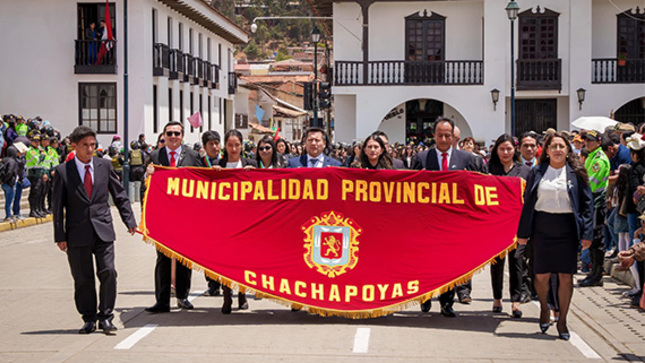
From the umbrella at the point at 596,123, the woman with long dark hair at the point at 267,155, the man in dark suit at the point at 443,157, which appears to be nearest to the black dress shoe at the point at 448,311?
the man in dark suit at the point at 443,157

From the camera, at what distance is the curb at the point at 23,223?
2075 centimetres

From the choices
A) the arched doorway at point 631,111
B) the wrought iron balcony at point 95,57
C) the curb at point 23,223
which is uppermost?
the wrought iron balcony at point 95,57

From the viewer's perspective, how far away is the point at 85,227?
8.95m

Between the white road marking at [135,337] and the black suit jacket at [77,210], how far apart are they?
98cm

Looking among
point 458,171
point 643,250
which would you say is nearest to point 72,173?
point 458,171

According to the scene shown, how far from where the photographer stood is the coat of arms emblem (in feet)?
31.6

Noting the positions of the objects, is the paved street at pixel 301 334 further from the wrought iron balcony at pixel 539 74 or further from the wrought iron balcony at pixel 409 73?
the wrought iron balcony at pixel 409 73

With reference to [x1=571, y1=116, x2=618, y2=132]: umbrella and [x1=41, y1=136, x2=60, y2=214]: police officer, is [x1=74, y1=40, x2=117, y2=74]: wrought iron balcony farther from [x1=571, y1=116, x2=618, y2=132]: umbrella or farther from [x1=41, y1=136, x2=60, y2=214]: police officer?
[x1=571, y1=116, x2=618, y2=132]: umbrella

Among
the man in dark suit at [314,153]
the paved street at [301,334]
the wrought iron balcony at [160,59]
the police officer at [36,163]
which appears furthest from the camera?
the wrought iron balcony at [160,59]

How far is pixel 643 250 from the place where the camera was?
8555 millimetres

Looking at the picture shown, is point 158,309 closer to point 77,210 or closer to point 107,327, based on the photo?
point 107,327

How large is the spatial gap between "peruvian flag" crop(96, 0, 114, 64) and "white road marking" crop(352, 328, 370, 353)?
2788 centimetres

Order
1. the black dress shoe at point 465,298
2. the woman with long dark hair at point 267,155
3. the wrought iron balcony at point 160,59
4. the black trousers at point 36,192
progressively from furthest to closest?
the wrought iron balcony at point 160,59 < the black trousers at point 36,192 < the woman with long dark hair at point 267,155 < the black dress shoe at point 465,298

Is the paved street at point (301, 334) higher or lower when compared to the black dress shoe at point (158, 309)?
lower
